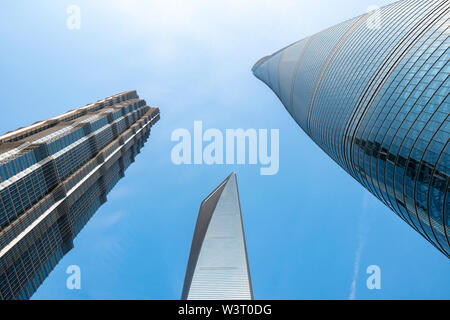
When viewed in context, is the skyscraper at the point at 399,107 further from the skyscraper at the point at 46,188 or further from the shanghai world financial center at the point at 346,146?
the skyscraper at the point at 46,188

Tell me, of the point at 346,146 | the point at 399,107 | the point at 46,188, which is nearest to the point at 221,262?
the point at 399,107

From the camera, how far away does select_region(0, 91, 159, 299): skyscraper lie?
75938 millimetres

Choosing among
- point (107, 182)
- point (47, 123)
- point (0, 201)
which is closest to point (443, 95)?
point (0, 201)

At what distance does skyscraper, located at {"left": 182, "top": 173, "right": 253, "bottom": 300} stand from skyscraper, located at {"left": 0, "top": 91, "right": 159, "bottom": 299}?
52506 mm

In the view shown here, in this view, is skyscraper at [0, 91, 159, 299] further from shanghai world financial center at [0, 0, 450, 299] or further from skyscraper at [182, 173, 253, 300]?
skyscraper at [182, 173, 253, 300]

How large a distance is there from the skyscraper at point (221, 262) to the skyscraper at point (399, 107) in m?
38.1

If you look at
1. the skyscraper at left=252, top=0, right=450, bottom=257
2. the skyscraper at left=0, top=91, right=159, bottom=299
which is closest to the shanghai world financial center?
the skyscraper at left=252, top=0, right=450, bottom=257

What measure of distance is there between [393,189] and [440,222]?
14198mm

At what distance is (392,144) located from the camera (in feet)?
189

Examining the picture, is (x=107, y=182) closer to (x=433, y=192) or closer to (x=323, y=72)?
(x=323, y=72)

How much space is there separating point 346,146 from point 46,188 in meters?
101

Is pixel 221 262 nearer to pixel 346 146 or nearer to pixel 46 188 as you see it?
pixel 346 146

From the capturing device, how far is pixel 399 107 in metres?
58.4

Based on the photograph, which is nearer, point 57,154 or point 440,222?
point 440,222
